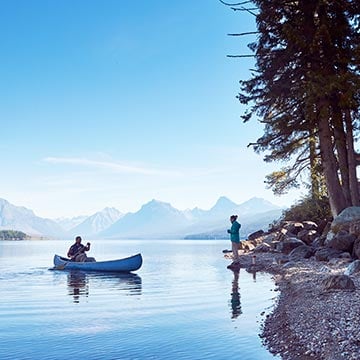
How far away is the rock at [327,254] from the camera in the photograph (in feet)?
57.7

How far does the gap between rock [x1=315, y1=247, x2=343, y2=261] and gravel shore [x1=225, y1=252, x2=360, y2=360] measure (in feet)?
15.1

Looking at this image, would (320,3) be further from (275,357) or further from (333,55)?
(275,357)

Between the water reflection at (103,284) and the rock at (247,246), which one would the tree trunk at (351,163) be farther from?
the rock at (247,246)

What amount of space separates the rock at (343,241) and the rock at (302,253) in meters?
2.41

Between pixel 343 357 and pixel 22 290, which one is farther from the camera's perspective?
pixel 22 290

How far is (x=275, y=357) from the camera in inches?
277

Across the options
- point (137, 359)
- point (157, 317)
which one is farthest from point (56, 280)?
point (137, 359)

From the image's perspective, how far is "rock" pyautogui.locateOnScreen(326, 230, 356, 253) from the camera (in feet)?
58.4

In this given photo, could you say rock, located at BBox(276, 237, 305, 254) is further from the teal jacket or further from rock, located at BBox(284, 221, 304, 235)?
the teal jacket

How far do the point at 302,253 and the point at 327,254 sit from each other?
393 centimetres

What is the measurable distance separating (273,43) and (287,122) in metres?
4.43

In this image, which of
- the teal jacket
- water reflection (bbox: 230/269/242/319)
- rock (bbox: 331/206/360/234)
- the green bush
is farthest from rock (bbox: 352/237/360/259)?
the green bush

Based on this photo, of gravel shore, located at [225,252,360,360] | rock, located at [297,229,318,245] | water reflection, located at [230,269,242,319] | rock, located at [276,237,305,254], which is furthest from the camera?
rock, located at [297,229,318,245]

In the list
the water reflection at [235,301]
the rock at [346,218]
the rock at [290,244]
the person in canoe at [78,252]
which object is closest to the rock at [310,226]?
the rock at [290,244]
